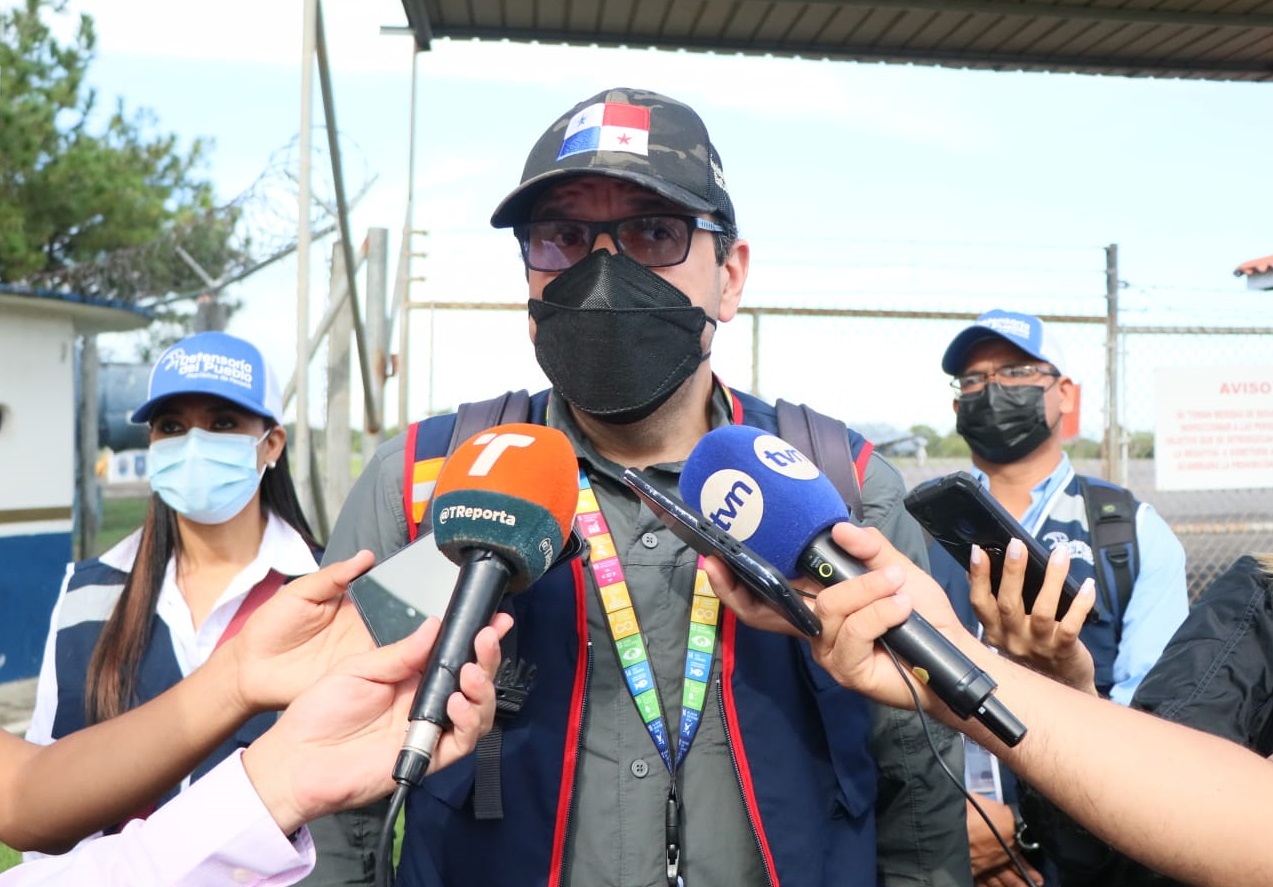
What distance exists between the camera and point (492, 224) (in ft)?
7.00

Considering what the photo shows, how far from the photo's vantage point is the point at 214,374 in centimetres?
313

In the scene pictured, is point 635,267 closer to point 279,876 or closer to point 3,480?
point 279,876

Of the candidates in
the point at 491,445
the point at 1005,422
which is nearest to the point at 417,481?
the point at 491,445

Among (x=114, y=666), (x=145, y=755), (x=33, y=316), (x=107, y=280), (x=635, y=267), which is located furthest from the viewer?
(x=107, y=280)

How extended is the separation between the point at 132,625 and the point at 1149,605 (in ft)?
9.48

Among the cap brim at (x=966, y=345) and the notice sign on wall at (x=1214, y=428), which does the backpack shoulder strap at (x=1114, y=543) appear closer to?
the cap brim at (x=966, y=345)

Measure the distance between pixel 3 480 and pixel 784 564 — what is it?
749 centimetres

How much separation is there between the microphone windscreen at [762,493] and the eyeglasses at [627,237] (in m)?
0.50

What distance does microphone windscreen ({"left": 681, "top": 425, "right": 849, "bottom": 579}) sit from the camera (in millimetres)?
1555

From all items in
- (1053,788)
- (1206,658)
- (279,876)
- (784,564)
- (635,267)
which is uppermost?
(635,267)

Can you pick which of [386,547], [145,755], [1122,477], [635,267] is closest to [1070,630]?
[635,267]

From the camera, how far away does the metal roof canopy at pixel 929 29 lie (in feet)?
14.5

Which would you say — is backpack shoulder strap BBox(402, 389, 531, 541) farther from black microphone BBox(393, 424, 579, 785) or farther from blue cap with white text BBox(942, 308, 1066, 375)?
blue cap with white text BBox(942, 308, 1066, 375)

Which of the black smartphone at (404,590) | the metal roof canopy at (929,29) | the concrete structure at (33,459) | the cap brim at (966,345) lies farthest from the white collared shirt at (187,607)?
Answer: the concrete structure at (33,459)
